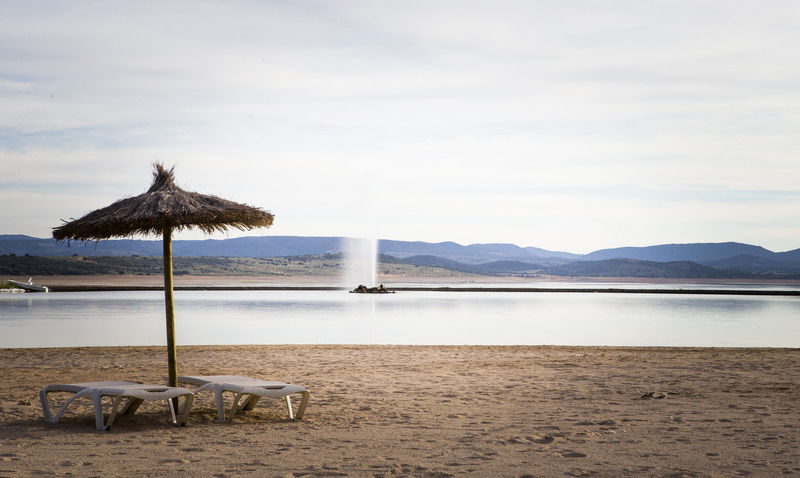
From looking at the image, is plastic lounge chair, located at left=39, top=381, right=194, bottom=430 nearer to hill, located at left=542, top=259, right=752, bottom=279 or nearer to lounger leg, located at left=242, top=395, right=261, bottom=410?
lounger leg, located at left=242, top=395, right=261, bottom=410

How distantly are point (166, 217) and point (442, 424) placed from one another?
3.35m

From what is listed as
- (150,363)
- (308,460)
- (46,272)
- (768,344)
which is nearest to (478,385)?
(308,460)

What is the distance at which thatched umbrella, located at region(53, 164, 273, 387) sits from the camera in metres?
7.81

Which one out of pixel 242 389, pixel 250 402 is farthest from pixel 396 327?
pixel 242 389

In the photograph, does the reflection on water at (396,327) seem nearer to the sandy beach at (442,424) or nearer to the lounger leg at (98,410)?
the sandy beach at (442,424)

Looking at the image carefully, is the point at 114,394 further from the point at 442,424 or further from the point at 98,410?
the point at 442,424

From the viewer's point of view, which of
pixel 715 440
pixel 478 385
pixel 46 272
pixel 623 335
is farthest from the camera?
pixel 46 272

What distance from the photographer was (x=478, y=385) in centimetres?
973

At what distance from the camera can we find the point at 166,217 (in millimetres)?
7770

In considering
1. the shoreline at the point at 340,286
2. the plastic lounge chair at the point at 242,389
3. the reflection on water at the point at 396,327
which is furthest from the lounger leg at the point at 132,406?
the shoreline at the point at 340,286

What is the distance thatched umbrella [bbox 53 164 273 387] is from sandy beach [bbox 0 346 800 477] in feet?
5.70

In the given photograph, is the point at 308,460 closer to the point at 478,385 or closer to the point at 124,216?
the point at 124,216

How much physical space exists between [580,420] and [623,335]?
13.5m

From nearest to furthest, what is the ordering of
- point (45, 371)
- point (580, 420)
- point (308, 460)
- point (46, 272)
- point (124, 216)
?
point (308, 460) → point (580, 420) → point (124, 216) → point (45, 371) → point (46, 272)
